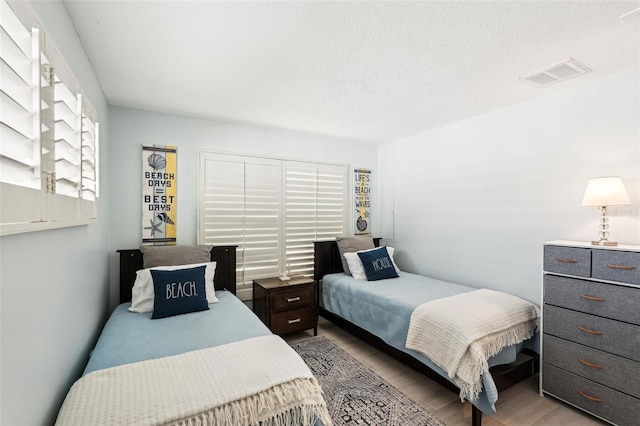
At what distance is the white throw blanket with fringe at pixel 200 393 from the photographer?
1.14 metres

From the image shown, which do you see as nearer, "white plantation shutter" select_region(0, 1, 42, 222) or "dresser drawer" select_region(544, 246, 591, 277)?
"white plantation shutter" select_region(0, 1, 42, 222)

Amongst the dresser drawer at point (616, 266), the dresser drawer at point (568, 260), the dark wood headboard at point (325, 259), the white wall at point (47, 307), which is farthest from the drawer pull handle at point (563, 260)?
the white wall at point (47, 307)

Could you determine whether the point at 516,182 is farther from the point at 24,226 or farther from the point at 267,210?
the point at 24,226

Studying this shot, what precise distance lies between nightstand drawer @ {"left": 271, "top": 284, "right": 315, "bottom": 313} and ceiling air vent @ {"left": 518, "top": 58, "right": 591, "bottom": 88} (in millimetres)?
2726

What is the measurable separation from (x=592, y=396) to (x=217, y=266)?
10.5ft

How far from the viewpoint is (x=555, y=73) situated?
221cm

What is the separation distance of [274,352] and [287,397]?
1.06ft

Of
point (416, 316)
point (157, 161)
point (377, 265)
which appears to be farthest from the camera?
point (377, 265)

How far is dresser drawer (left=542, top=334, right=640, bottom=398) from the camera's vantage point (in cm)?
184

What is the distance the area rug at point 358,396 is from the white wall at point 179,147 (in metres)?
1.88

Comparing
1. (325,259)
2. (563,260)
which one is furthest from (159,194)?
(563,260)

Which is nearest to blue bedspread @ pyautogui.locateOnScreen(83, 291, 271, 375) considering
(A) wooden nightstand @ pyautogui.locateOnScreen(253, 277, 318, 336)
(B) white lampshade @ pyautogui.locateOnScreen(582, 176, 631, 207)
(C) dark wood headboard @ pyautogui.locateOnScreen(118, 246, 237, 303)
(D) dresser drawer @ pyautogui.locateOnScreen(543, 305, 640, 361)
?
(C) dark wood headboard @ pyautogui.locateOnScreen(118, 246, 237, 303)

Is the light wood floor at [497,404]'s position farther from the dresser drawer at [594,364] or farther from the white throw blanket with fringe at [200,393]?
the white throw blanket with fringe at [200,393]

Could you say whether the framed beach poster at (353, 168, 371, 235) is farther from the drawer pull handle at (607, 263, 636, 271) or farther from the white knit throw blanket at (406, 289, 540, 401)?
the drawer pull handle at (607, 263, 636, 271)
